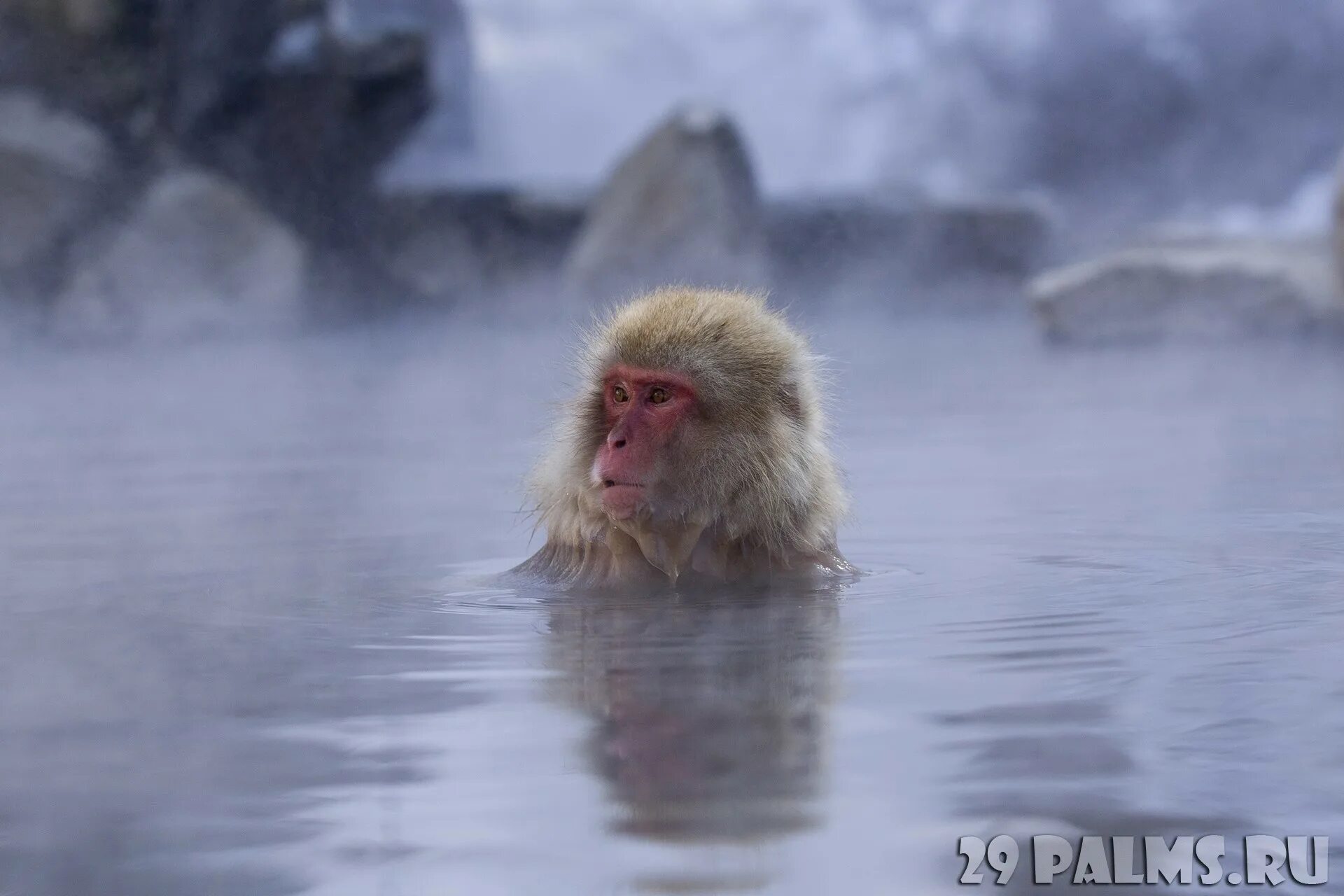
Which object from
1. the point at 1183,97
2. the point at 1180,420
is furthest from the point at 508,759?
the point at 1183,97

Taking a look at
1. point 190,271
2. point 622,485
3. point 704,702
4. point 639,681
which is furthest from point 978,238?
point 704,702

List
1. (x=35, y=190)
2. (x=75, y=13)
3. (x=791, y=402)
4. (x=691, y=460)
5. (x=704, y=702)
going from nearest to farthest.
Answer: (x=704, y=702)
(x=691, y=460)
(x=791, y=402)
(x=35, y=190)
(x=75, y=13)

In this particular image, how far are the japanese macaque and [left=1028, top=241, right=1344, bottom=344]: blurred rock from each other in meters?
7.90

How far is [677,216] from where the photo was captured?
14797 millimetres

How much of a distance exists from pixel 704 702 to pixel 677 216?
12.7 m

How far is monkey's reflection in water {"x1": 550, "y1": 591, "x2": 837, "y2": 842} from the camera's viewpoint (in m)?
1.78

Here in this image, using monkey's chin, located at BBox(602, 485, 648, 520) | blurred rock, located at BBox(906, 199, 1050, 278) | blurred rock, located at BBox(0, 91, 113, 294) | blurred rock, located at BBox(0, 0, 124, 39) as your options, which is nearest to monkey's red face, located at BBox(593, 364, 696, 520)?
monkey's chin, located at BBox(602, 485, 648, 520)

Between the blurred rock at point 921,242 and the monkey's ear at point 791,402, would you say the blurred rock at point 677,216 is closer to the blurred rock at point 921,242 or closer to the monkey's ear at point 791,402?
the blurred rock at point 921,242

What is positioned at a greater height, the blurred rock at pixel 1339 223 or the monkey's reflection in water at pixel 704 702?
the blurred rock at pixel 1339 223

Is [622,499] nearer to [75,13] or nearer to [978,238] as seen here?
[75,13]

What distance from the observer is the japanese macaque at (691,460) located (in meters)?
3.23

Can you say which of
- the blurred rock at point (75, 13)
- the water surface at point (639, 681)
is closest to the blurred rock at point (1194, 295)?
the water surface at point (639, 681)

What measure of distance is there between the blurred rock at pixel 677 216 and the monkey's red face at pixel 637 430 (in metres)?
11.0

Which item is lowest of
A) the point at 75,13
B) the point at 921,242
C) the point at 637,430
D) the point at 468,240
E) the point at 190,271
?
the point at 637,430
